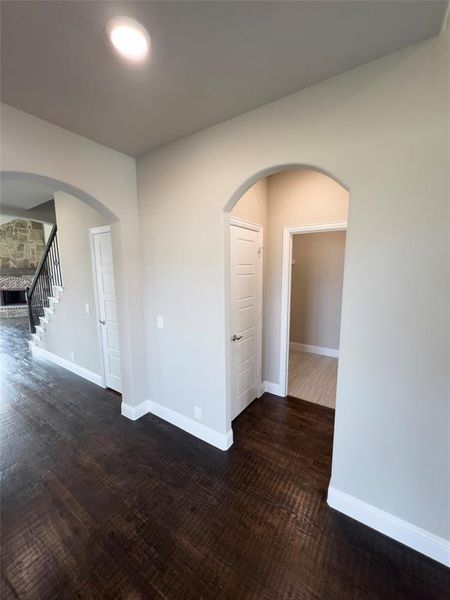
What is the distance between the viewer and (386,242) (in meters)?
1.45

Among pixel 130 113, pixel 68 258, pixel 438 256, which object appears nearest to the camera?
pixel 438 256

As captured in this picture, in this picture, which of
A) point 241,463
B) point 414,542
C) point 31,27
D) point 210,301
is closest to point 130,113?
point 31,27

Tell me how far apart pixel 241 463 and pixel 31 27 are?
10.3ft

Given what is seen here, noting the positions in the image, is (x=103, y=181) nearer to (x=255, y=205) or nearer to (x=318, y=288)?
(x=255, y=205)

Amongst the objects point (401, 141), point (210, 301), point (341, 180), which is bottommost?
point (210, 301)

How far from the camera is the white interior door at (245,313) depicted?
8.47ft

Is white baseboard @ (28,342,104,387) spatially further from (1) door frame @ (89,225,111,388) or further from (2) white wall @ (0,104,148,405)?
(2) white wall @ (0,104,148,405)

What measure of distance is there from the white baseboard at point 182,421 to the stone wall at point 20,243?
8.14m

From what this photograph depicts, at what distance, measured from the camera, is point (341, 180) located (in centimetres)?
155

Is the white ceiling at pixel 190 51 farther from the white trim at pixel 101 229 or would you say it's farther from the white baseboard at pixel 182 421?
the white baseboard at pixel 182 421

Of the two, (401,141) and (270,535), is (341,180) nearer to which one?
(401,141)

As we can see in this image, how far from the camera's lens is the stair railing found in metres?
4.58

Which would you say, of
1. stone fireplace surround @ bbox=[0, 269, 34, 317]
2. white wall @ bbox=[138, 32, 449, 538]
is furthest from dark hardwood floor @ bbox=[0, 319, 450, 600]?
stone fireplace surround @ bbox=[0, 269, 34, 317]

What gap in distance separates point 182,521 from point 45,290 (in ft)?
16.2
